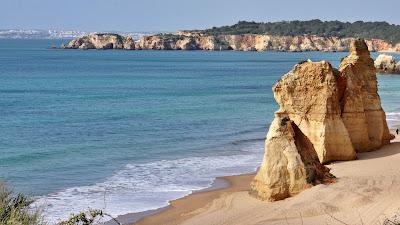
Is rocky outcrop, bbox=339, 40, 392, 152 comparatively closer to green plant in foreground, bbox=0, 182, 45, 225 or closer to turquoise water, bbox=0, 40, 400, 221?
turquoise water, bbox=0, 40, 400, 221

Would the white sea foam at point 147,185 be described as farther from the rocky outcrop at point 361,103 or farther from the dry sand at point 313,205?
the rocky outcrop at point 361,103

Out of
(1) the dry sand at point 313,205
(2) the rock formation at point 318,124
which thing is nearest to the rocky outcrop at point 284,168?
(2) the rock formation at point 318,124

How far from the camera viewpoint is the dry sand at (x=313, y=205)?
52.5ft

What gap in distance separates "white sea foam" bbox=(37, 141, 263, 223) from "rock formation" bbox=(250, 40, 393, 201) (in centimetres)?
338

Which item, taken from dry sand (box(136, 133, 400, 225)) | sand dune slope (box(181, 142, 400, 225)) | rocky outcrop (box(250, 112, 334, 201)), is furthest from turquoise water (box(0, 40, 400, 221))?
rocky outcrop (box(250, 112, 334, 201))

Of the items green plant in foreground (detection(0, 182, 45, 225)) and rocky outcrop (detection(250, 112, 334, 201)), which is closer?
green plant in foreground (detection(0, 182, 45, 225))

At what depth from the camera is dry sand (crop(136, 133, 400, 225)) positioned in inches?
630

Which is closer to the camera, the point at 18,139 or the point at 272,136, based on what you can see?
the point at 272,136

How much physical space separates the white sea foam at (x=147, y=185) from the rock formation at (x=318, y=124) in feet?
11.1

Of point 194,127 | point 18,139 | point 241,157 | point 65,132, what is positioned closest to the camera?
point 241,157

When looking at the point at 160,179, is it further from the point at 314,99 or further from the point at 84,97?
the point at 84,97

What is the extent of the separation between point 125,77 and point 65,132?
46.6 m

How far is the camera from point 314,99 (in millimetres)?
21578

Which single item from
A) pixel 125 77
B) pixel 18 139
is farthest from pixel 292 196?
pixel 125 77
